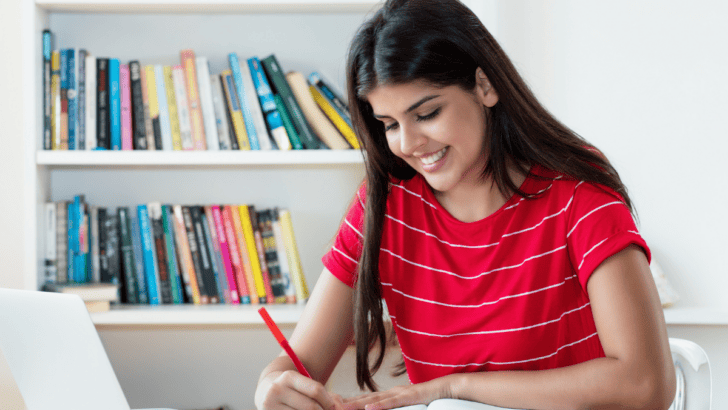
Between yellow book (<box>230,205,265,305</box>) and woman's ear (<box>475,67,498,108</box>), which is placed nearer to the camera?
woman's ear (<box>475,67,498,108</box>)

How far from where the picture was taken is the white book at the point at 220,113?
1672mm

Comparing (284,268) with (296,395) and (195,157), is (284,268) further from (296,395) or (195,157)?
(296,395)

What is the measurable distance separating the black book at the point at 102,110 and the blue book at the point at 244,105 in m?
0.35

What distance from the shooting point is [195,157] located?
161 cm

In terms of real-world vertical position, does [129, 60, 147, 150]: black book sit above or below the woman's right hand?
above

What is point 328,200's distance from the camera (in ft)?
6.10

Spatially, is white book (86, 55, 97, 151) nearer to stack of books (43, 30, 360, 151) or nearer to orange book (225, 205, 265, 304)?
stack of books (43, 30, 360, 151)

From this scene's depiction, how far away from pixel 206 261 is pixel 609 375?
118 cm

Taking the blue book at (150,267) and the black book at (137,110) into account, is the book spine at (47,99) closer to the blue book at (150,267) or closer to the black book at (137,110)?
the black book at (137,110)

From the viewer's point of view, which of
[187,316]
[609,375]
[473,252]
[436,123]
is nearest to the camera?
[609,375]

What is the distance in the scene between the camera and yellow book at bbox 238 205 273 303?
1.68m

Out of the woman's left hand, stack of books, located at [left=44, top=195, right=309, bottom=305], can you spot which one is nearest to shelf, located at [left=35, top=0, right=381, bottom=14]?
stack of books, located at [left=44, top=195, right=309, bottom=305]

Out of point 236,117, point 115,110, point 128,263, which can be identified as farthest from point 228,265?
point 115,110

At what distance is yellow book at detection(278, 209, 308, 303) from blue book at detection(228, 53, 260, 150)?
0.22 m
